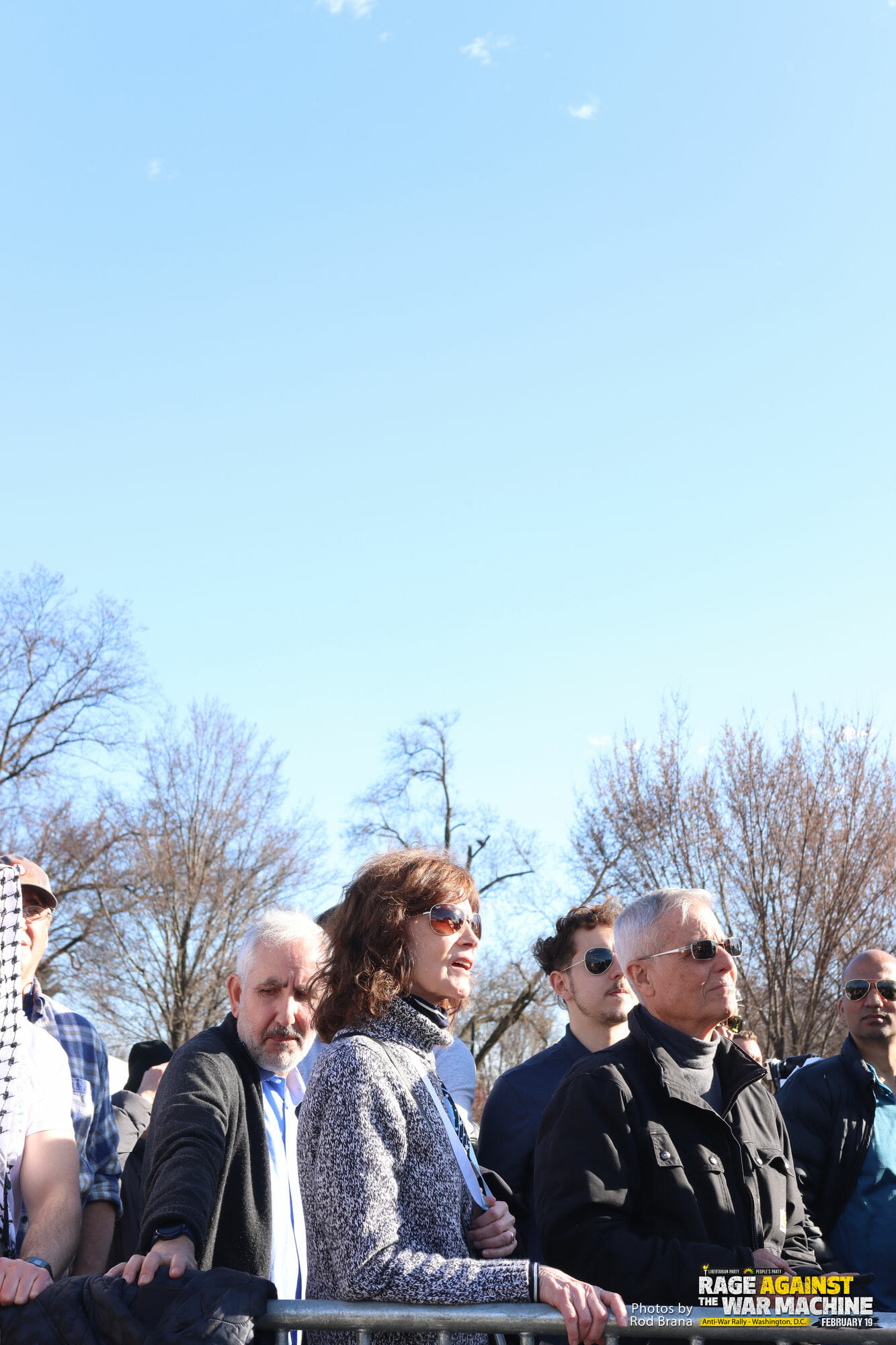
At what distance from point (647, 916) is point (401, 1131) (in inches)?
46.8

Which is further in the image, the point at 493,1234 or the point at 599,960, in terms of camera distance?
the point at 599,960

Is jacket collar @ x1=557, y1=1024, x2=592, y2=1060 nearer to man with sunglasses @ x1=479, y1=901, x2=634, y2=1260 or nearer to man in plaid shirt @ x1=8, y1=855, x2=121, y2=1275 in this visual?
man with sunglasses @ x1=479, y1=901, x2=634, y2=1260

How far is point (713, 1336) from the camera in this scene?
2.30 metres

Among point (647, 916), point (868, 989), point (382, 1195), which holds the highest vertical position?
point (647, 916)

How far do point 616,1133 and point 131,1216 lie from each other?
1727 millimetres

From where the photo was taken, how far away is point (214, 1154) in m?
2.91

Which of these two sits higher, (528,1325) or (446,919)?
(446,919)

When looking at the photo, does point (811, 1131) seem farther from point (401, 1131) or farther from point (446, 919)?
point (401, 1131)

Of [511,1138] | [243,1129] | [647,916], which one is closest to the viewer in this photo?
[243,1129]

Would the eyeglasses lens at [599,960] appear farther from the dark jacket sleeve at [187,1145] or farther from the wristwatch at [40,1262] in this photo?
the wristwatch at [40,1262]

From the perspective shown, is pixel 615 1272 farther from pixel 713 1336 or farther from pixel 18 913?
pixel 18 913

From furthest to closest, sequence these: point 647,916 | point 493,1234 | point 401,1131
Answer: point 647,916, point 493,1234, point 401,1131

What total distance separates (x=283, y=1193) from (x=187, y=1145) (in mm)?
504

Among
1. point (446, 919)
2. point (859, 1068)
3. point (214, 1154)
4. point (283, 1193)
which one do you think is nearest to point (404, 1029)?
point (446, 919)
